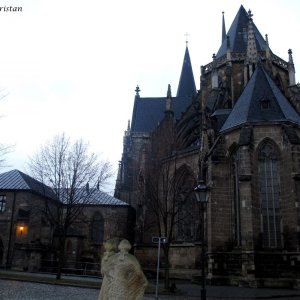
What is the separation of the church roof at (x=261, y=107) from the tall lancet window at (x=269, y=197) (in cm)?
167

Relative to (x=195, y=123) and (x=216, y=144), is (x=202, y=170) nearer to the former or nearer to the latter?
(x=216, y=144)

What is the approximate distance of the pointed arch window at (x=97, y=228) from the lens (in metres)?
38.4

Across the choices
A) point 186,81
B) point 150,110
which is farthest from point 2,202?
point 186,81

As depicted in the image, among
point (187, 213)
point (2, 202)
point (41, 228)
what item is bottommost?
point (41, 228)

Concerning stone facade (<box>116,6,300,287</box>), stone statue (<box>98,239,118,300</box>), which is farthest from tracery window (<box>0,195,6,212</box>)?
stone statue (<box>98,239,118,300</box>)

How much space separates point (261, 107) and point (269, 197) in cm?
531

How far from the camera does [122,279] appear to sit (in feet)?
13.5

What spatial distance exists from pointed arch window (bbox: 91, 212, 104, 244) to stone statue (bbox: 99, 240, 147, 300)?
35.0 m

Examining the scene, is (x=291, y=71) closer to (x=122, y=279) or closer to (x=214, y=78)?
(x=214, y=78)

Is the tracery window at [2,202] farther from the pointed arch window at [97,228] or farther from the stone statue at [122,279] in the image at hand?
the stone statue at [122,279]

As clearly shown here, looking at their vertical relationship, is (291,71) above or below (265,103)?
above

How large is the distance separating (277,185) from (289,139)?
8.32 feet

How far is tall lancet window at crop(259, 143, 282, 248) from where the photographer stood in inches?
834

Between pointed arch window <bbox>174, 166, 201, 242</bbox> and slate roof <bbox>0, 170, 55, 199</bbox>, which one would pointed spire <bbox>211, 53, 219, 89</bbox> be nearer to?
pointed arch window <bbox>174, 166, 201, 242</bbox>
